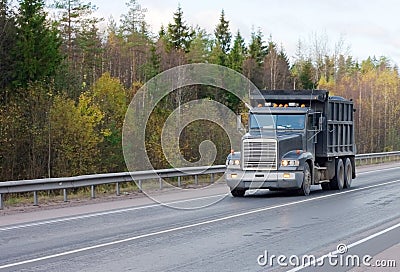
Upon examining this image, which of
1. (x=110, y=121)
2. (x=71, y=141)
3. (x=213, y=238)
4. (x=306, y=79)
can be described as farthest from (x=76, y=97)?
(x=306, y=79)

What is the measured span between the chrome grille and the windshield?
1.12 meters

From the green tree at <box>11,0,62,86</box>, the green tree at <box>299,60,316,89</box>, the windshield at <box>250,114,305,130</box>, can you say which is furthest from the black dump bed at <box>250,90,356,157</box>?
the green tree at <box>299,60,316,89</box>

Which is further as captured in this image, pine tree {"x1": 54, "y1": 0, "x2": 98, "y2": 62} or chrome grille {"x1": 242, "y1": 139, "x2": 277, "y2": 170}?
pine tree {"x1": 54, "y1": 0, "x2": 98, "y2": 62}

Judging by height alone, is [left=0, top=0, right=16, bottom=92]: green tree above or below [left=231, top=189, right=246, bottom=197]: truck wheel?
above

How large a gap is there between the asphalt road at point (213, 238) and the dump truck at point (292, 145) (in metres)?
1.50

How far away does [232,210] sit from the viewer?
56.0 ft

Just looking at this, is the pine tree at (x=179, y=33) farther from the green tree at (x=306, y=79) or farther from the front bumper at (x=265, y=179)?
the front bumper at (x=265, y=179)

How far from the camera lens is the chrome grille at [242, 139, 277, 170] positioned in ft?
66.6

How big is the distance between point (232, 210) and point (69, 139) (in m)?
21.6

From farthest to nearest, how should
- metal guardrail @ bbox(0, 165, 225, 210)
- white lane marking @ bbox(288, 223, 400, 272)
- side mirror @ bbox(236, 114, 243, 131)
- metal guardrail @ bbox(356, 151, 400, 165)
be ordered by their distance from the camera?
1. metal guardrail @ bbox(356, 151, 400, 165)
2. side mirror @ bbox(236, 114, 243, 131)
3. metal guardrail @ bbox(0, 165, 225, 210)
4. white lane marking @ bbox(288, 223, 400, 272)

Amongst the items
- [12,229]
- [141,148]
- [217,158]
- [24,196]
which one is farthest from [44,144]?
[12,229]

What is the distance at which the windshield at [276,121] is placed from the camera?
846 inches

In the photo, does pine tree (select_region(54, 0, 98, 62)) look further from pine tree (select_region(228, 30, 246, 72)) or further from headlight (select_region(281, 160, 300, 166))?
headlight (select_region(281, 160, 300, 166))

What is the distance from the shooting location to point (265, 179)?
2030 centimetres
